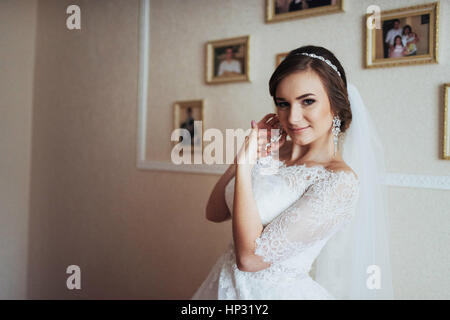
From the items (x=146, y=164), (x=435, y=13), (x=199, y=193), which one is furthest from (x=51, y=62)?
(x=435, y=13)

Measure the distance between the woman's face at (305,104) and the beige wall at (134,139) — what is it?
0.49 meters

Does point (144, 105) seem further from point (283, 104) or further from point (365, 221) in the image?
point (365, 221)

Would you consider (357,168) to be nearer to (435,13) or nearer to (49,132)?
(435,13)

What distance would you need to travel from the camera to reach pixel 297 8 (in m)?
1.89

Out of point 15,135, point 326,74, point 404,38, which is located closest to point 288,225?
point 326,74

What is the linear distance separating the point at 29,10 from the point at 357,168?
9.79 ft

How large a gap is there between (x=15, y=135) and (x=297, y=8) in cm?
249

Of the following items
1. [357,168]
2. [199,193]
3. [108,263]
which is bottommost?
[108,263]

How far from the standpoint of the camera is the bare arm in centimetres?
160

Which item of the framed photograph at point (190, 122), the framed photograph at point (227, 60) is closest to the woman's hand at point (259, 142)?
the framed photograph at point (227, 60)

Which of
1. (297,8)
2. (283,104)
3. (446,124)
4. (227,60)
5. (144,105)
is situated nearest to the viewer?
(283,104)

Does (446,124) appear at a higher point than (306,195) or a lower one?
higher

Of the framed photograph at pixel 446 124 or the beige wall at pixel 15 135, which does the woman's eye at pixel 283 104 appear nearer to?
the framed photograph at pixel 446 124

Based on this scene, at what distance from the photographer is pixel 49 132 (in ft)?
10.00
